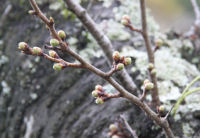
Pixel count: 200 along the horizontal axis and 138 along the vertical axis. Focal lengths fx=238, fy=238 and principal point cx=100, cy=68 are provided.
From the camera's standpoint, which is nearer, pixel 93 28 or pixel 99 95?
pixel 99 95

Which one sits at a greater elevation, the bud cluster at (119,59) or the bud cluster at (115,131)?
the bud cluster at (119,59)

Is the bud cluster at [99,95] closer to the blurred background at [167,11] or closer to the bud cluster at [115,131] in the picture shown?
the bud cluster at [115,131]

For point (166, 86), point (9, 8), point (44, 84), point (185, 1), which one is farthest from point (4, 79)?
point (185, 1)

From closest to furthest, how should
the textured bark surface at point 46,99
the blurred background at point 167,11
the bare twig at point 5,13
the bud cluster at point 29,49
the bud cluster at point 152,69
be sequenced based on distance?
the bud cluster at point 29,49 < the bud cluster at point 152,69 < the textured bark surface at point 46,99 < the bare twig at point 5,13 < the blurred background at point 167,11

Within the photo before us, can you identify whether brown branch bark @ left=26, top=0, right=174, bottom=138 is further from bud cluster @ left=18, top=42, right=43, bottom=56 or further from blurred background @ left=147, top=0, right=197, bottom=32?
blurred background @ left=147, top=0, right=197, bottom=32

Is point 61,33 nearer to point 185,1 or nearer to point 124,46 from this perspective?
point 124,46

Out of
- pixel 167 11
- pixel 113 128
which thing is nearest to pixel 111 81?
pixel 113 128

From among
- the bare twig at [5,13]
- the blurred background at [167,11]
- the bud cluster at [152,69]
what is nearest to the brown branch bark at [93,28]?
the bud cluster at [152,69]

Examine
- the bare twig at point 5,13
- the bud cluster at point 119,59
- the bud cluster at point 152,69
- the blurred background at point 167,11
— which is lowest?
the blurred background at point 167,11

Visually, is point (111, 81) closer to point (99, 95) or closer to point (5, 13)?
point (99, 95)
